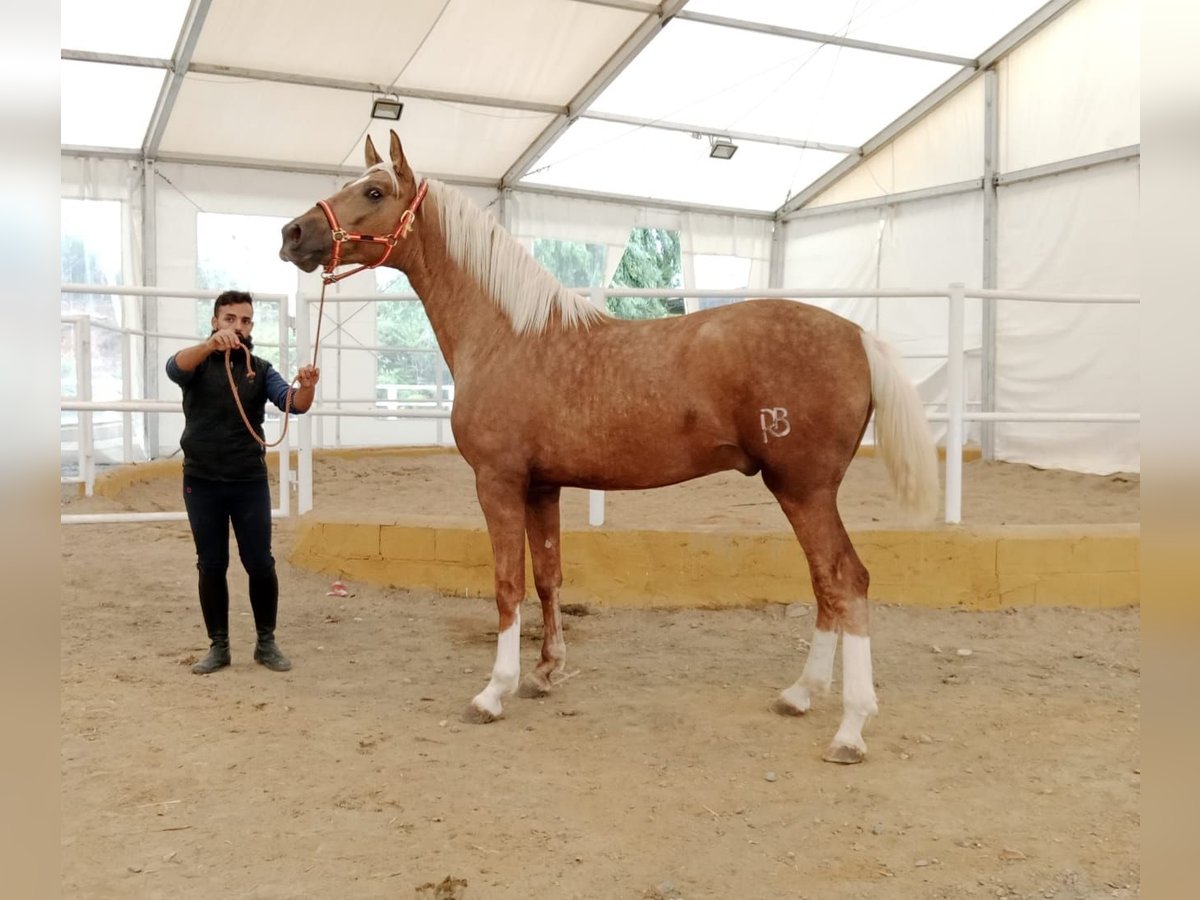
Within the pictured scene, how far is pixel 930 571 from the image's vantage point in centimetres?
399

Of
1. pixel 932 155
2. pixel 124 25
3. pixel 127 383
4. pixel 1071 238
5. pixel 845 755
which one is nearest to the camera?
pixel 845 755

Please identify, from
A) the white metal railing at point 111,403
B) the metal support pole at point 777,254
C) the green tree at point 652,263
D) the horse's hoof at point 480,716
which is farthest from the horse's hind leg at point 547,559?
the green tree at point 652,263

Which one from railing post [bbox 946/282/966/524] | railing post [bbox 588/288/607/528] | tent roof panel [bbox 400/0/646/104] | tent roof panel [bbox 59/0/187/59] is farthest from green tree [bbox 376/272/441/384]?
railing post [bbox 946/282/966/524]

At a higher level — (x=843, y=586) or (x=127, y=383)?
(x=127, y=383)

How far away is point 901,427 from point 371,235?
70.2 inches

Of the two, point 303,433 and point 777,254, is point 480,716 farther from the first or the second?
point 777,254

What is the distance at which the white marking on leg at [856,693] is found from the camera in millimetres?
2553

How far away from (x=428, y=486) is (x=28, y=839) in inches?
256

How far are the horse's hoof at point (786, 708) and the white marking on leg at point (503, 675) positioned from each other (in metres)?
0.84

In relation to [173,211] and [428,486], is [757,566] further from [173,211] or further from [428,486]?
[173,211]

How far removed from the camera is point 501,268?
3070 mm

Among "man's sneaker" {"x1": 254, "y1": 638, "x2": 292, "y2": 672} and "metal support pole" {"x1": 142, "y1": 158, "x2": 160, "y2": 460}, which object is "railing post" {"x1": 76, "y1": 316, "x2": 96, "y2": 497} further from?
"metal support pole" {"x1": 142, "y1": 158, "x2": 160, "y2": 460}

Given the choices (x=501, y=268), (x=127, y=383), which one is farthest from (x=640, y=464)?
(x=127, y=383)

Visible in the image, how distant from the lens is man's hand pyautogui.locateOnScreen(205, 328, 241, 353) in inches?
123
